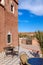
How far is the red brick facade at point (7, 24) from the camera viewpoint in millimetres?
17013

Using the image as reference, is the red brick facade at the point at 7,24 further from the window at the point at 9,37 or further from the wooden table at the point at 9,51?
the wooden table at the point at 9,51

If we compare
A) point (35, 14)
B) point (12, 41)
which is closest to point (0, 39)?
point (12, 41)

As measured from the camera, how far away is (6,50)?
1580 centimetres

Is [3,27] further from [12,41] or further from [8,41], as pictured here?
[12,41]

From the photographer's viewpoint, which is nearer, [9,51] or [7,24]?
[9,51]

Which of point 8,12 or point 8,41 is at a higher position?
point 8,12

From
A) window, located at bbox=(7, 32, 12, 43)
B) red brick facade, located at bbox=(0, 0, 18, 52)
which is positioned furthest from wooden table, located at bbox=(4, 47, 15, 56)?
window, located at bbox=(7, 32, 12, 43)

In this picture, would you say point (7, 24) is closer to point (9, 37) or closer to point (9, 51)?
point (9, 37)

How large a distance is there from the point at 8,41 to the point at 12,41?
5.64ft

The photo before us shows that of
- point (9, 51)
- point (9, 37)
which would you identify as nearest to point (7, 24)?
point (9, 37)

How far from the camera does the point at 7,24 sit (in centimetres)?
1900

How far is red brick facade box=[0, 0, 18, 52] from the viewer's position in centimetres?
1701

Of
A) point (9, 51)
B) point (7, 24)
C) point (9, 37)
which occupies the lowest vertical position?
point (9, 51)

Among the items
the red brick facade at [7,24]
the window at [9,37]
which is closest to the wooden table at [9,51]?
the red brick facade at [7,24]
